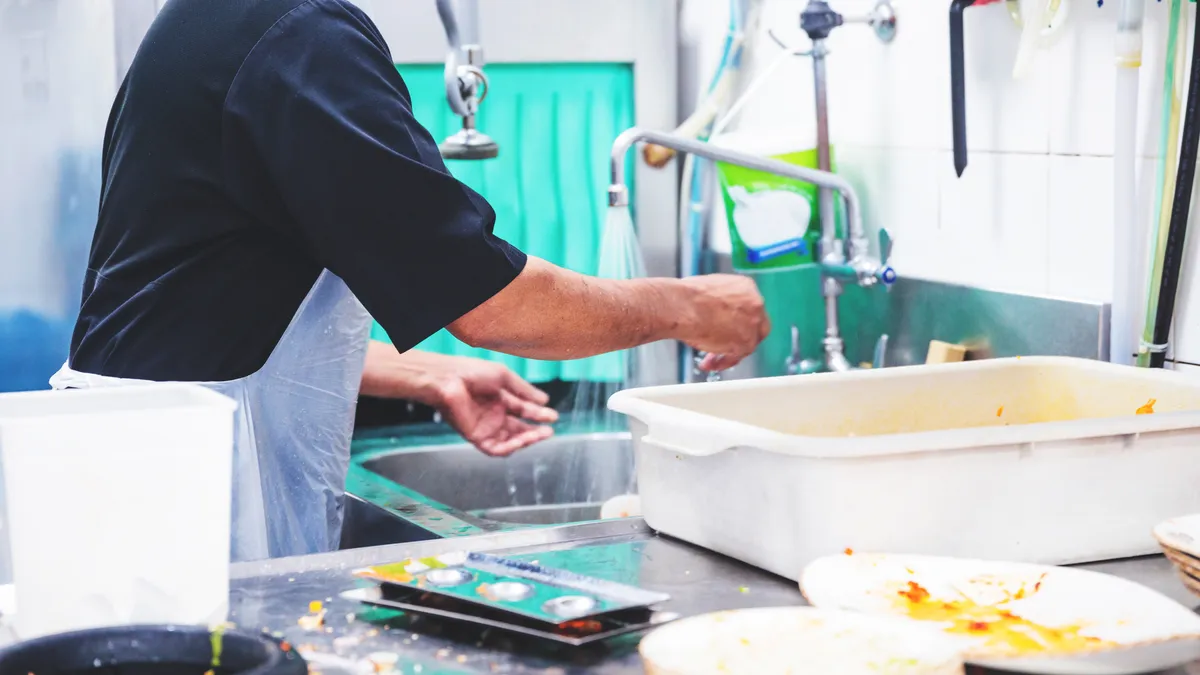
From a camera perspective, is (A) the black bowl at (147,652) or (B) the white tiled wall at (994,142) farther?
(B) the white tiled wall at (994,142)

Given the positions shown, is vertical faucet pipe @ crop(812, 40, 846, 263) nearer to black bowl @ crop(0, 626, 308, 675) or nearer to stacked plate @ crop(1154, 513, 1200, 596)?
stacked plate @ crop(1154, 513, 1200, 596)

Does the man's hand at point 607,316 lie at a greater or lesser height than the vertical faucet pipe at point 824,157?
lesser

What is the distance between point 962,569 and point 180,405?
1.94 ft

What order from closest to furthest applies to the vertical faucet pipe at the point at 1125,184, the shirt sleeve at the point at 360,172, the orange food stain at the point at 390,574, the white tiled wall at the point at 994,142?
the orange food stain at the point at 390,574
the shirt sleeve at the point at 360,172
the vertical faucet pipe at the point at 1125,184
the white tiled wall at the point at 994,142

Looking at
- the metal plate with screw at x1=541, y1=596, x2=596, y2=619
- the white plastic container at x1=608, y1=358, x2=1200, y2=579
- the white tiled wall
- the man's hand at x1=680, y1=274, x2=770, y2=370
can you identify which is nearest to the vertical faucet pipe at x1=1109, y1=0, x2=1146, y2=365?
the white tiled wall

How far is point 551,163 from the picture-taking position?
2.65 m

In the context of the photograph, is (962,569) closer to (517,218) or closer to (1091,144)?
(1091,144)

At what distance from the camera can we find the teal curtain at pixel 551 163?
2.61 metres

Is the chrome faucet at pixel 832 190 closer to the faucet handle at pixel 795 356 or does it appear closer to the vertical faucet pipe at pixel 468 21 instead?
the faucet handle at pixel 795 356

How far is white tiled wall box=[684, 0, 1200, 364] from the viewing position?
173 centimetres

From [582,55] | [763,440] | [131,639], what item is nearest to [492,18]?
[582,55]

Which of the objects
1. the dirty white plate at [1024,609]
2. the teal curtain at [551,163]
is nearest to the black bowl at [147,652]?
the dirty white plate at [1024,609]

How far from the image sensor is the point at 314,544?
1.65m

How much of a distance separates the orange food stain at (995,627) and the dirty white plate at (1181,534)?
0.37 ft
